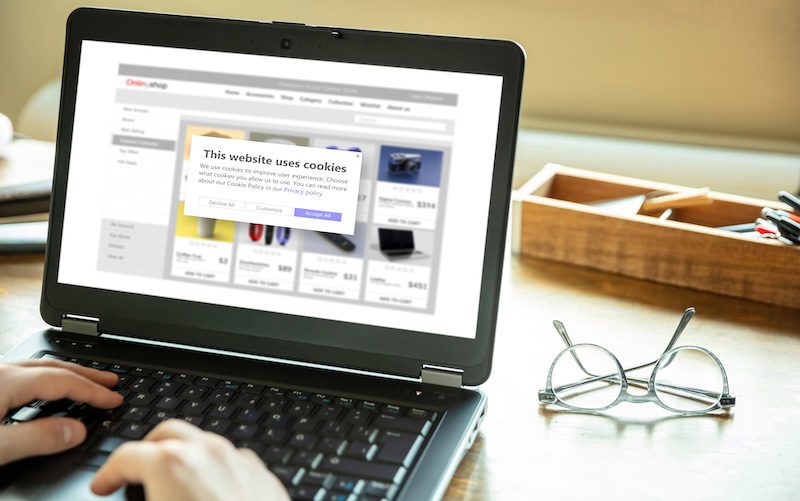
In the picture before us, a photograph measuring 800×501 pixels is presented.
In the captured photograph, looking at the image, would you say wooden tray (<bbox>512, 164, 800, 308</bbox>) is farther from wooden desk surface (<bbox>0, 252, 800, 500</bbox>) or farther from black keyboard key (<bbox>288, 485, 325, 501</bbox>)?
black keyboard key (<bbox>288, 485, 325, 501</bbox>)

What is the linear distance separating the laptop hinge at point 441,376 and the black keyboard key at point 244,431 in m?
0.16

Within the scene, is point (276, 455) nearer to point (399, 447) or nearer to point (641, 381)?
point (399, 447)

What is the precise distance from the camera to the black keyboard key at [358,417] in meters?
0.75

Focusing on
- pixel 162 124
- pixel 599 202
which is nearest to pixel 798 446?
pixel 599 202

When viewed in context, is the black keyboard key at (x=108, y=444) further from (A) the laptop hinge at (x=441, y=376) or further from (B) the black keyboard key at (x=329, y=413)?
(A) the laptop hinge at (x=441, y=376)

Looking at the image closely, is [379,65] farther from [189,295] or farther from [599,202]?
[599,202]

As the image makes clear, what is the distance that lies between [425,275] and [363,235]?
0.23 feet

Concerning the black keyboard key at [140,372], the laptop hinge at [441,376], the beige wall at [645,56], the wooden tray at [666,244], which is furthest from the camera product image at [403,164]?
the beige wall at [645,56]

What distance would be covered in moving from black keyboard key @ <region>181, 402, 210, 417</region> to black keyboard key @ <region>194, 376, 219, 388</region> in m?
0.03

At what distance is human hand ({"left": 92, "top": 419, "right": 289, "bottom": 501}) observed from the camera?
2.04ft

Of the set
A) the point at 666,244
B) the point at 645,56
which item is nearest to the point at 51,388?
the point at 666,244

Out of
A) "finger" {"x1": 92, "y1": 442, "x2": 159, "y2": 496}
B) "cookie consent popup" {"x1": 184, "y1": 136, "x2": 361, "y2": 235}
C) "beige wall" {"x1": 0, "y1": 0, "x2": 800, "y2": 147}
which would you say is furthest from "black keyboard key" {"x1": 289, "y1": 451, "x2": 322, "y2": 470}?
"beige wall" {"x1": 0, "y1": 0, "x2": 800, "y2": 147}

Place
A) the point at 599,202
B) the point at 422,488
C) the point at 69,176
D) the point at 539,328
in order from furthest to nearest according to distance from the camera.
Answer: the point at 599,202 → the point at 539,328 → the point at 69,176 → the point at 422,488

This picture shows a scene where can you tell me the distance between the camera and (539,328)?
1024 millimetres
